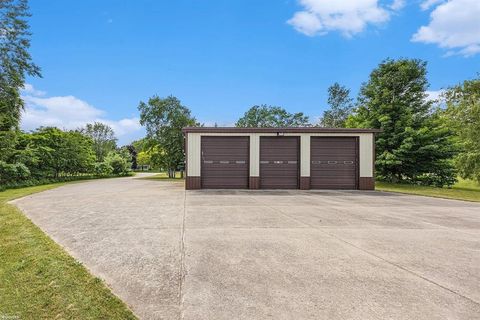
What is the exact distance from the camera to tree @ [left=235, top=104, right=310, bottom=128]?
4978cm

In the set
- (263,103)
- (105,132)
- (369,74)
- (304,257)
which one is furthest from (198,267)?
(105,132)

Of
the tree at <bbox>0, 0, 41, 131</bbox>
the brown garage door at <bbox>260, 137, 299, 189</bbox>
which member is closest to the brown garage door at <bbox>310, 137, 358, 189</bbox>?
the brown garage door at <bbox>260, 137, 299, 189</bbox>

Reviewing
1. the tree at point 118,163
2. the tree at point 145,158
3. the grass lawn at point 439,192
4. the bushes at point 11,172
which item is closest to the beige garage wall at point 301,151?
the grass lawn at point 439,192

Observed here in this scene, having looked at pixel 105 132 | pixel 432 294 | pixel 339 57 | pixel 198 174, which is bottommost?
pixel 432 294

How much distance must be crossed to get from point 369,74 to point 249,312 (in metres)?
22.8

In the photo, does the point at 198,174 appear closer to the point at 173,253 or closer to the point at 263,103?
the point at 173,253

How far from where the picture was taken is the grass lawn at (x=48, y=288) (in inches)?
97.3

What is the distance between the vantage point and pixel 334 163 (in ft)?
49.4

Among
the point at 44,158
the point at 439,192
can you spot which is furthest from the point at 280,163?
the point at 44,158

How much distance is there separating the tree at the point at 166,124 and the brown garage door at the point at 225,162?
16076 mm

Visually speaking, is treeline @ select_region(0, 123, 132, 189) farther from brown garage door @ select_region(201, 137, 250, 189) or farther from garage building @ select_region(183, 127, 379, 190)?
brown garage door @ select_region(201, 137, 250, 189)

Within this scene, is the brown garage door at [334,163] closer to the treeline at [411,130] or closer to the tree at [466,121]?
the treeline at [411,130]

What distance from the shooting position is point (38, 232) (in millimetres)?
5152

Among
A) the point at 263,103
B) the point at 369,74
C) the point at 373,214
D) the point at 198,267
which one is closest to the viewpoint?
the point at 198,267
